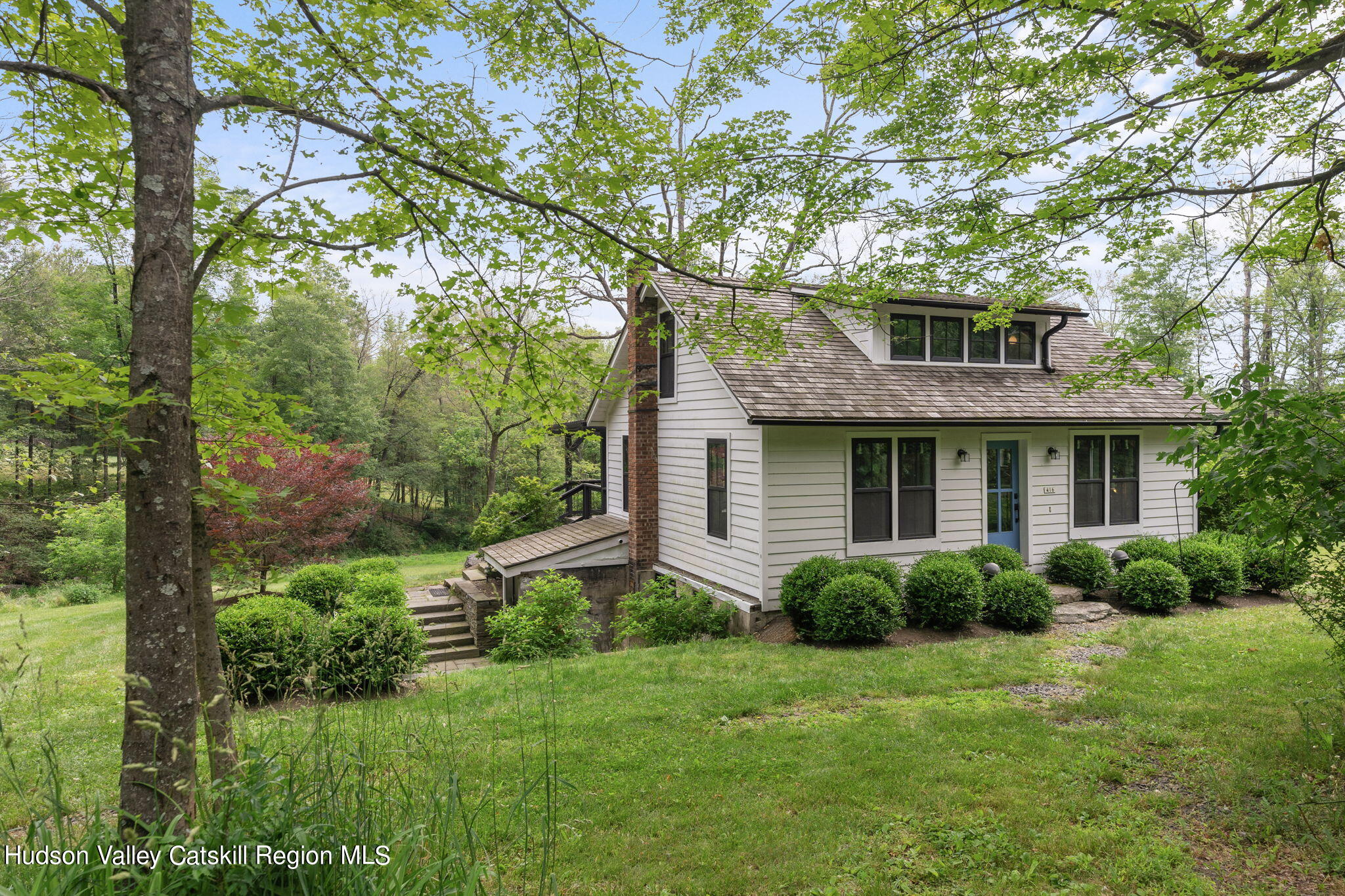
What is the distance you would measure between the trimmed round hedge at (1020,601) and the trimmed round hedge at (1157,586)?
72.3 inches

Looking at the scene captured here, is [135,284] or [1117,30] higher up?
[1117,30]

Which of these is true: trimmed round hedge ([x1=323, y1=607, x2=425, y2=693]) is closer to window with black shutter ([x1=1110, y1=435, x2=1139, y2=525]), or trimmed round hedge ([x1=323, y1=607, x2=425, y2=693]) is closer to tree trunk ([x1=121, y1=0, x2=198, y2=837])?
tree trunk ([x1=121, y1=0, x2=198, y2=837])

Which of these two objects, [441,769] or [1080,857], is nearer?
[1080,857]

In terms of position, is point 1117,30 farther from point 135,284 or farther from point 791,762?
point 135,284

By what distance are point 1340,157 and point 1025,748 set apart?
5794 mm

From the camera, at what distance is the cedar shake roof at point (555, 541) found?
12.2 m

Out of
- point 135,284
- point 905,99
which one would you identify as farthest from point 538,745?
point 905,99

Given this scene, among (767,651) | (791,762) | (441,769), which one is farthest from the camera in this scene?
(767,651)

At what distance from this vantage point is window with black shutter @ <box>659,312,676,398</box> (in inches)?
482

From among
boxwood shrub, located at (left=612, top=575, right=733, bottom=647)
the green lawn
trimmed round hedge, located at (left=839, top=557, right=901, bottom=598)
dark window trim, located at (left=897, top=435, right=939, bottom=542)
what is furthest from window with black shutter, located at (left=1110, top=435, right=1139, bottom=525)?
boxwood shrub, located at (left=612, top=575, right=733, bottom=647)

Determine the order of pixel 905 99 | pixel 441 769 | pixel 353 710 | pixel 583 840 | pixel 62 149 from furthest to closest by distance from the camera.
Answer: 1. pixel 905 99
2. pixel 353 710
3. pixel 441 769
4. pixel 583 840
5. pixel 62 149

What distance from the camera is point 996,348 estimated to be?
1237 cm

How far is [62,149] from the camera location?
3.47 meters

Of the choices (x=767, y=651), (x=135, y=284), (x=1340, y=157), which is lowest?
(x=767, y=651)
